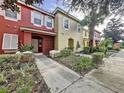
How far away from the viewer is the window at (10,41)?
12416 millimetres

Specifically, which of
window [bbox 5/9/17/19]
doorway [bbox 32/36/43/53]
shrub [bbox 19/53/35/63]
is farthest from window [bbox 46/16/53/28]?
shrub [bbox 19/53/35/63]

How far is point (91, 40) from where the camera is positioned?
24.5 m

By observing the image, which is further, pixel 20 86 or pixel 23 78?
pixel 23 78

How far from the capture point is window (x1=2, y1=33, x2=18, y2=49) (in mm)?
12416

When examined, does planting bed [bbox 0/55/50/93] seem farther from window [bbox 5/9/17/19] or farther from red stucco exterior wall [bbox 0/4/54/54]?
window [bbox 5/9/17/19]

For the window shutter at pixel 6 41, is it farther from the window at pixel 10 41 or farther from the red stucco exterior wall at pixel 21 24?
the red stucco exterior wall at pixel 21 24

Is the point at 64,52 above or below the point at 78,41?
below

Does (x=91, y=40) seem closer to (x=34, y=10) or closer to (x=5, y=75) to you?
(x=34, y=10)

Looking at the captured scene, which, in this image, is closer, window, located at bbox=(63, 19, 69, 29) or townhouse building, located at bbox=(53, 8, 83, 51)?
townhouse building, located at bbox=(53, 8, 83, 51)

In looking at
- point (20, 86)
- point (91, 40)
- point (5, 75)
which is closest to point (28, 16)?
point (5, 75)

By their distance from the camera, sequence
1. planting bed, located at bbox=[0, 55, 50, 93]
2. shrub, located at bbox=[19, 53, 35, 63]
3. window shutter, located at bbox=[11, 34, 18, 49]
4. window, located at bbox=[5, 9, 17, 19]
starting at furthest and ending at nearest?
window shutter, located at bbox=[11, 34, 18, 49]
window, located at bbox=[5, 9, 17, 19]
shrub, located at bbox=[19, 53, 35, 63]
planting bed, located at bbox=[0, 55, 50, 93]

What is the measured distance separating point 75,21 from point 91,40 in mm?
4920

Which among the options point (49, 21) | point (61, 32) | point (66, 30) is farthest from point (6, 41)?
point (66, 30)

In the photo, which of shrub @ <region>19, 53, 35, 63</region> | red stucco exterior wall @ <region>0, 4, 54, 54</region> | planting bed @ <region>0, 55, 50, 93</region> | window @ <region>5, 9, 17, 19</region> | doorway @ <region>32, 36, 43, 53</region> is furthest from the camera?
doorway @ <region>32, 36, 43, 53</region>
